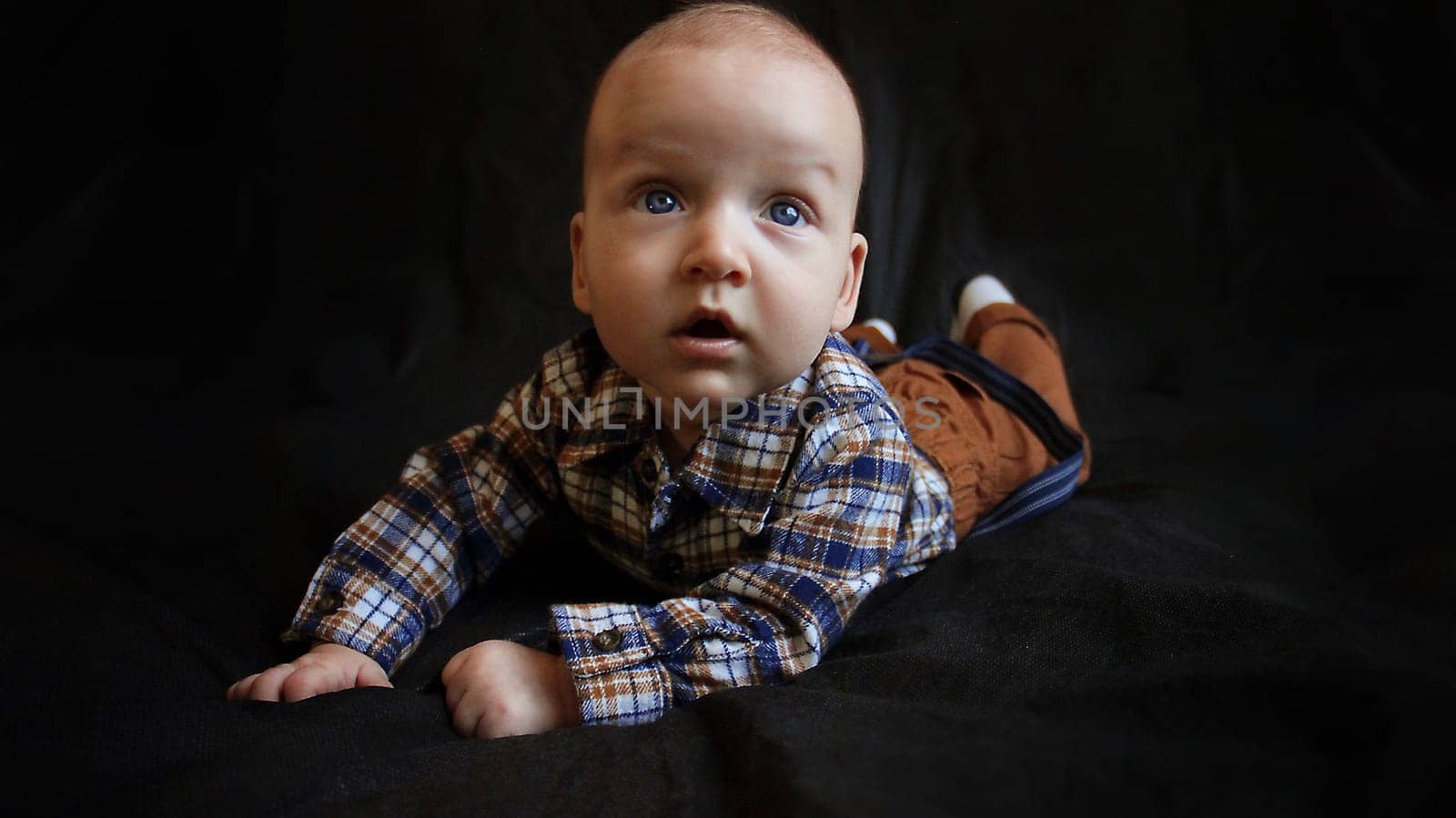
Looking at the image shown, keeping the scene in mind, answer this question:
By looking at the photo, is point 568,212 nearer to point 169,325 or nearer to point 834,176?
point 169,325

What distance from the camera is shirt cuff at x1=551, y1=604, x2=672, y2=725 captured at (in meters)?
0.79

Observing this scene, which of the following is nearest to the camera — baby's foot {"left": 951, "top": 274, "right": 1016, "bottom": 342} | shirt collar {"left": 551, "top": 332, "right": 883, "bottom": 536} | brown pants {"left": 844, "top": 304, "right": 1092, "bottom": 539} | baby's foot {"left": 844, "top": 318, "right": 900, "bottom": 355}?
shirt collar {"left": 551, "top": 332, "right": 883, "bottom": 536}

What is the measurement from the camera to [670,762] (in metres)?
0.71

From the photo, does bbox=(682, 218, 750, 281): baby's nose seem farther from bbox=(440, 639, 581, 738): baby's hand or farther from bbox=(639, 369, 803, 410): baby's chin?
bbox=(440, 639, 581, 738): baby's hand

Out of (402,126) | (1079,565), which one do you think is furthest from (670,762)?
(402,126)

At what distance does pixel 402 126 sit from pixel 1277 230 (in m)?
1.39

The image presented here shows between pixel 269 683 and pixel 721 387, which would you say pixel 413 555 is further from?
pixel 721 387

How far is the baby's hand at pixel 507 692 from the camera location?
2.59 ft

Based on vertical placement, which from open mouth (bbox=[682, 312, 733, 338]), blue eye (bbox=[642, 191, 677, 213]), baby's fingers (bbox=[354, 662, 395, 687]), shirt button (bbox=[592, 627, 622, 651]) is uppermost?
blue eye (bbox=[642, 191, 677, 213])

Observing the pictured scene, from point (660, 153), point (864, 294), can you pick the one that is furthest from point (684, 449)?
point (864, 294)

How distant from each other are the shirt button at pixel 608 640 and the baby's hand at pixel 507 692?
0.03 metres

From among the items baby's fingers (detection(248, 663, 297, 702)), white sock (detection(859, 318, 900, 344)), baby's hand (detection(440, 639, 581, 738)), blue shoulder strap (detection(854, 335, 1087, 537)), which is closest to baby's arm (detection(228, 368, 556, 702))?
baby's fingers (detection(248, 663, 297, 702))

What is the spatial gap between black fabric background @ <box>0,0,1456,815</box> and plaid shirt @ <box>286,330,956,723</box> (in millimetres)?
50

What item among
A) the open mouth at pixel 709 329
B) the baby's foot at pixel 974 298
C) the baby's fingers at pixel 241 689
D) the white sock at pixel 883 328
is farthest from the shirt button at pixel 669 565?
the baby's foot at pixel 974 298
